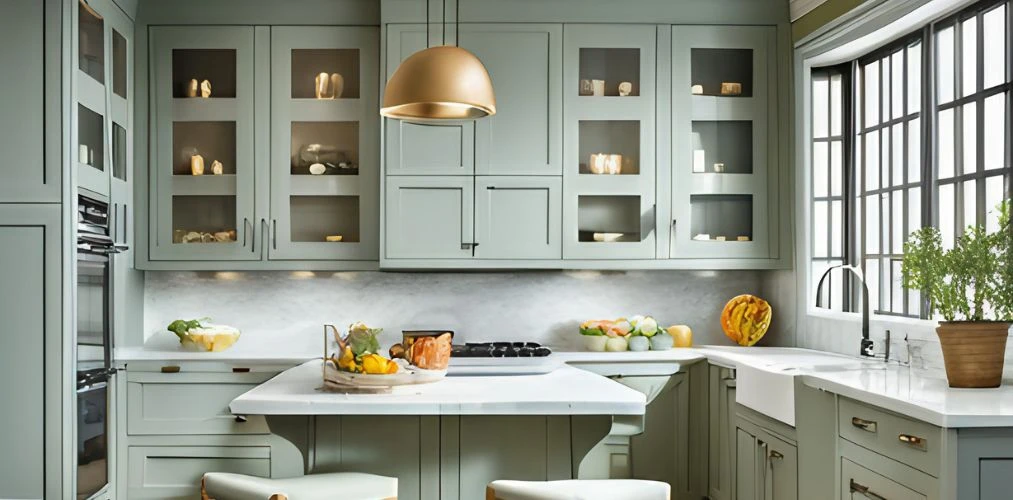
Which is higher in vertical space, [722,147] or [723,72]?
[723,72]

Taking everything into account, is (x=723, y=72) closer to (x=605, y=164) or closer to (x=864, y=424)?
(x=605, y=164)

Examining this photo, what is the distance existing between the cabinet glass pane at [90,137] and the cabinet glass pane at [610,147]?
2.29 m

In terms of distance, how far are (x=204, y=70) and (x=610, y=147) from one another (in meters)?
2.13

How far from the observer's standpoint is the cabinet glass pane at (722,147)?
16.5 feet

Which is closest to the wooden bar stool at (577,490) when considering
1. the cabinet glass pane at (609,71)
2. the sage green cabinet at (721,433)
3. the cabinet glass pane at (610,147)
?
the sage green cabinet at (721,433)

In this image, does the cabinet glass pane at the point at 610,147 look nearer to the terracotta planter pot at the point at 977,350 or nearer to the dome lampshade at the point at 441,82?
the dome lampshade at the point at 441,82

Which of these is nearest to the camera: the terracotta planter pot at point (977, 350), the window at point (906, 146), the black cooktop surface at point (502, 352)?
the terracotta planter pot at point (977, 350)

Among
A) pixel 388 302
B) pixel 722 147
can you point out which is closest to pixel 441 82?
pixel 722 147

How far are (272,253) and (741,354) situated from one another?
2394 mm

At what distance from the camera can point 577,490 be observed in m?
2.63

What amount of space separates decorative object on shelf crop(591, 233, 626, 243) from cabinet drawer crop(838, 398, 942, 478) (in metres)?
1.93

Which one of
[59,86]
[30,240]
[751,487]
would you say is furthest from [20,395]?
[751,487]

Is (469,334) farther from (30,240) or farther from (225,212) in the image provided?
(30,240)

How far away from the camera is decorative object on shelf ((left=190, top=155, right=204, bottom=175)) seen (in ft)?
16.5
